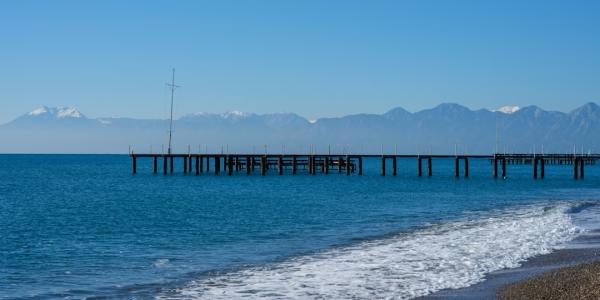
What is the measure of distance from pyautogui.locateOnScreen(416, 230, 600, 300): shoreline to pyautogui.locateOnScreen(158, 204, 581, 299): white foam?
1.16 feet

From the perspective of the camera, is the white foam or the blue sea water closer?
the white foam

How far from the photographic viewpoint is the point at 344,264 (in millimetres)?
17859

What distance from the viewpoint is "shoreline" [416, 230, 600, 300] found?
13.4 meters

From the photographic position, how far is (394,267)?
17219mm

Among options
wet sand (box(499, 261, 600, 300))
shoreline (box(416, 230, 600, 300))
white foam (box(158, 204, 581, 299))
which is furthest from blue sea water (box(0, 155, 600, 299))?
wet sand (box(499, 261, 600, 300))

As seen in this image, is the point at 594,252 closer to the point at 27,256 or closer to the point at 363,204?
the point at 27,256

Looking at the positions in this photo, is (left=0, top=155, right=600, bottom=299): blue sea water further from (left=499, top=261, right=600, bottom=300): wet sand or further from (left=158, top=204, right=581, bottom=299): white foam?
(left=499, top=261, right=600, bottom=300): wet sand

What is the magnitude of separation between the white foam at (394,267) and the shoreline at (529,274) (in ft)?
1.16

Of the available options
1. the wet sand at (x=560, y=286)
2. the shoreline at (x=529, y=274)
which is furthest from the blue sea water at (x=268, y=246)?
the wet sand at (x=560, y=286)

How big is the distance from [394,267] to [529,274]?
320cm

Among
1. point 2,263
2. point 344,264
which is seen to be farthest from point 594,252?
point 2,263

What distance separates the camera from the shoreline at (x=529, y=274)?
44.0 feet

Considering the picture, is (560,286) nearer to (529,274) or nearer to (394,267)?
(529,274)

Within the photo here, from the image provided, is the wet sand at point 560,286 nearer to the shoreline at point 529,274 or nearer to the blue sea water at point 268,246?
the shoreline at point 529,274
